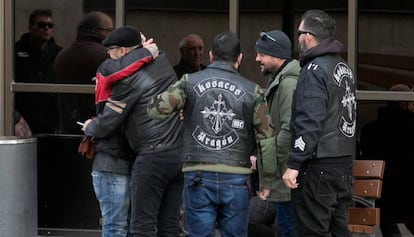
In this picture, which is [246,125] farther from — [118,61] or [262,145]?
[118,61]

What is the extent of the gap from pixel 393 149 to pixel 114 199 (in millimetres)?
2477

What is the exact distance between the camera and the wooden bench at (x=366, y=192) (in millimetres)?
7102

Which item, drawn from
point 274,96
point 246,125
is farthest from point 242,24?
point 246,125

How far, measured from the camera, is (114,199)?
6547 mm

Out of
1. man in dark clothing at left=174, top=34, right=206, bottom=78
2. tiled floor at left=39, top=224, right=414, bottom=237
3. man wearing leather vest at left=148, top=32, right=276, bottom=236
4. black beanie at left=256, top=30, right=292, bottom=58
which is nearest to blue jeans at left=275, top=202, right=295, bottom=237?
man wearing leather vest at left=148, top=32, right=276, bottom=236

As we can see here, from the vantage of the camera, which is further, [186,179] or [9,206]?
[9,206]

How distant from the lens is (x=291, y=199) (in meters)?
6.08

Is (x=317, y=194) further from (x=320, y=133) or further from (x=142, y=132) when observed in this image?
(x=142, y=132)

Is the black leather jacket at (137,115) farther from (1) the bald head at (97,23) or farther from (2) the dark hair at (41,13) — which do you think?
(2) the dark hair at (41,13)

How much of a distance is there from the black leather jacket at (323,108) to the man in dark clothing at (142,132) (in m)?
1.01

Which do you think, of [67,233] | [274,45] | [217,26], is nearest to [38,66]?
[67,233]

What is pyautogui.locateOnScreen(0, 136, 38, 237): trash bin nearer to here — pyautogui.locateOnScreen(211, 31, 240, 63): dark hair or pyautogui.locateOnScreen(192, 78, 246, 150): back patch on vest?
pyautogui.locateOnScreen(192, 78, 246, 150): back patch on vest

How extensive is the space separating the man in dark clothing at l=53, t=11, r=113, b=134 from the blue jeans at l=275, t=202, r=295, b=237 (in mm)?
2231

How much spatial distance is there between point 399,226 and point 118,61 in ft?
9.61
